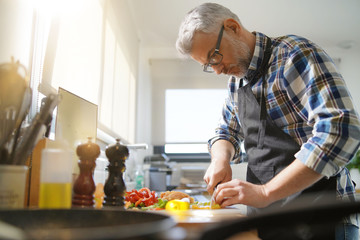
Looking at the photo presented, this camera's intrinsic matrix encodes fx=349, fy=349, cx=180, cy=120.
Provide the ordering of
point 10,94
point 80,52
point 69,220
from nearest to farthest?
point 69,220 < point 10,94 < point 80,52

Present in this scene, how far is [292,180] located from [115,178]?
0.50 meters

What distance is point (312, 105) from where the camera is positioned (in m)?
1.07

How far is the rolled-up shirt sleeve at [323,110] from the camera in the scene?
38.5 inches

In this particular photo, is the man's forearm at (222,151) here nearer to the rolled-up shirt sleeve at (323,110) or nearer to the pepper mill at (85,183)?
the rolled-up shirt sleeve at (323,110)

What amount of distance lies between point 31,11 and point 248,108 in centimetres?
85

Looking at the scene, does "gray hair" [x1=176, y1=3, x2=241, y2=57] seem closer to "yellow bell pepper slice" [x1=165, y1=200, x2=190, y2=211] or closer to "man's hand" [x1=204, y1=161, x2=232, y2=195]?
"man's hand" [x1=204, y1=161, x2=232, y2=195]

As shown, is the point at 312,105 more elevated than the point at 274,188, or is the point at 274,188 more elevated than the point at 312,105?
the point at 312,105

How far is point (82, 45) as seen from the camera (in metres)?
1.96

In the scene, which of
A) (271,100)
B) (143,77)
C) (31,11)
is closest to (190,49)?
(271,100)

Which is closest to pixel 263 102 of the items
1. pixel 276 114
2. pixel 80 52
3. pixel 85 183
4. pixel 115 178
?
pixel 276 114

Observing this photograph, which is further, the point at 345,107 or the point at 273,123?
the point at 273,123

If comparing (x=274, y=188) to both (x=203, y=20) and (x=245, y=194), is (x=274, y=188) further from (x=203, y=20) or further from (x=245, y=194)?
(x=203, y=20)

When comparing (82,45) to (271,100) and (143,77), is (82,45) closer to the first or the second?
(271,100)

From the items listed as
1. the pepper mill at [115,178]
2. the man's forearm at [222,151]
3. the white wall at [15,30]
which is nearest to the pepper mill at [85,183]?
the pepper mill at [115,178]
